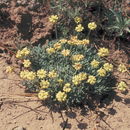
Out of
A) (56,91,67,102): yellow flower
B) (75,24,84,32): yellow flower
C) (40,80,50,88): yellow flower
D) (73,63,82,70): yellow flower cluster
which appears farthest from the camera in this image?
(75,24,84,32): yellow flower

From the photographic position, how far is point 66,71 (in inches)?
157

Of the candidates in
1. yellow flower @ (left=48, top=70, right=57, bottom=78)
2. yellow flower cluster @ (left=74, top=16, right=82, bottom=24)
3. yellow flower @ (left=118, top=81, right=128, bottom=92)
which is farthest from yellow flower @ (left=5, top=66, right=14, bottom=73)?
yellow flower @ (left=118, top=81, right=128, bottom=92)

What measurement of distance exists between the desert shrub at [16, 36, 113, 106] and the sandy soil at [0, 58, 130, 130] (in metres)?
0.15

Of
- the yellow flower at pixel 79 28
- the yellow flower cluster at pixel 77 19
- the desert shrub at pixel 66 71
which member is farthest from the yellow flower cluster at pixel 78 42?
the yellow flower cluster at pixel 77 19

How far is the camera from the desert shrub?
12.3ft

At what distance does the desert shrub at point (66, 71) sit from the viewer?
376 centimetres

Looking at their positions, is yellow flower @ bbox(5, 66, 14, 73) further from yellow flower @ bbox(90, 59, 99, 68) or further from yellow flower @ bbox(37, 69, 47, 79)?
yellow flower @ bbox(90, 59, 99, 68)

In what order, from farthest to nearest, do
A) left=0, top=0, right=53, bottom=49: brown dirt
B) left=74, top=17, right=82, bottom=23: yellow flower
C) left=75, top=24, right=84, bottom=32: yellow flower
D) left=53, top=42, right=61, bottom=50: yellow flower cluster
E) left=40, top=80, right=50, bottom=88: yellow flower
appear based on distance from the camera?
left=0, top=0, right=53, bottom=49: brown dirt, left=74, top=17, right=82, bottom=23: yellow flower, left=75, top=24, right=84, bottom=32: yellow flower, left=53, top=42, right=61, bottom=50: yellow flower cluster, left=40, top=80, right=50, bottom=88: yellow flower

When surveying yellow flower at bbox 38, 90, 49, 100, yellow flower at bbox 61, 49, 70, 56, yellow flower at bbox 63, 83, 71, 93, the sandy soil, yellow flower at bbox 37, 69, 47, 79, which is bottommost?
the sandy soil

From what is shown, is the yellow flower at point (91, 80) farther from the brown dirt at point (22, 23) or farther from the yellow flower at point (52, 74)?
the brown dirt at point (22, 23)

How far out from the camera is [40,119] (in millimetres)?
3752

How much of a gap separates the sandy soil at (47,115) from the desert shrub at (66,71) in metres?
0.15

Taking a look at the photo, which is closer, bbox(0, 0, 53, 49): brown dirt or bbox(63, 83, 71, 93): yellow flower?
bbox(63, 83, 71, 93): yellow flower

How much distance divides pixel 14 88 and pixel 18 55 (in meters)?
0.41
